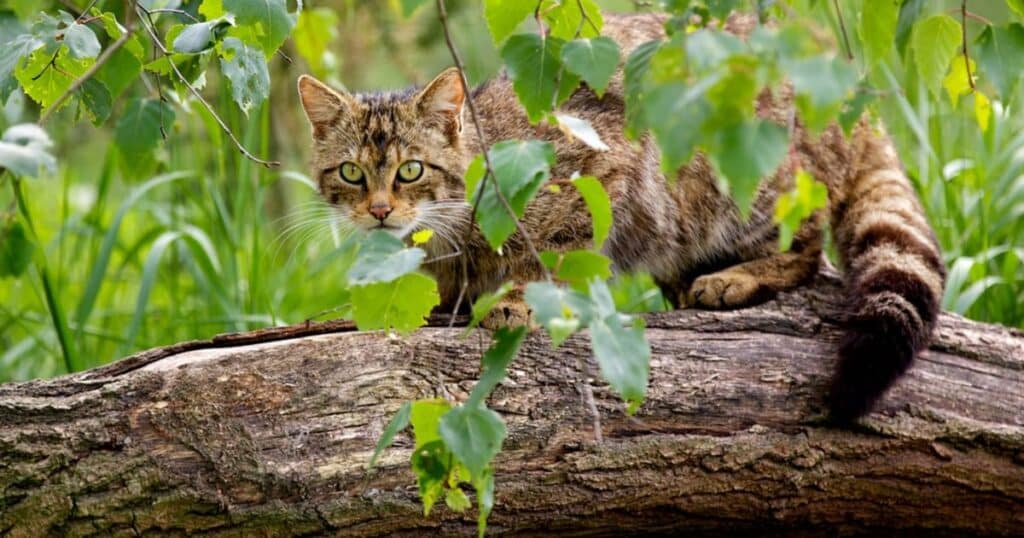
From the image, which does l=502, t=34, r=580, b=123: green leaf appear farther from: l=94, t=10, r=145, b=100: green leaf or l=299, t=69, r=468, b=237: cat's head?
l=299, t=69, r=468, b=237: cat's head

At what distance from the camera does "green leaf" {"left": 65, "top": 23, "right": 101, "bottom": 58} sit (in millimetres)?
1822

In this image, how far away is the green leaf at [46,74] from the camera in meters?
2.05

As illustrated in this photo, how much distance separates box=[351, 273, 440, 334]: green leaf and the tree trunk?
2.25ft

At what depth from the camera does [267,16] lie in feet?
5.91

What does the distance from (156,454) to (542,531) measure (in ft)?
2.77

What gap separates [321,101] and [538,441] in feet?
4.38

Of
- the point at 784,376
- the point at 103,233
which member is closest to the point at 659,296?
the point at 784,376

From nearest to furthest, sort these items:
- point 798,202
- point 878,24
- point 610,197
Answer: point 798,202 → point 878,24 → point 610,197

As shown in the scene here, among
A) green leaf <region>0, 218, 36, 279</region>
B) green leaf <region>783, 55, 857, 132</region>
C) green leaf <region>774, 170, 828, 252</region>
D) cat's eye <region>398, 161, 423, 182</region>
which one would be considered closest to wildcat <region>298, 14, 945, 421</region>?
cat's eye <region>398, 161, 423, 182</region>

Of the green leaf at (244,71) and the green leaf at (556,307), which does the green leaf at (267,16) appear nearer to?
the green leaf at (244,71)

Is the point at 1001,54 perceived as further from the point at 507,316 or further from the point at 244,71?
the point at 507,316

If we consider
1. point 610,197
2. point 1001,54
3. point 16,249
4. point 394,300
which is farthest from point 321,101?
point 1001,54

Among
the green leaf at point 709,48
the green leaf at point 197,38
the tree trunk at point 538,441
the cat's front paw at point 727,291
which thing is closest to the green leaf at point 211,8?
the green leaf at point 197,38

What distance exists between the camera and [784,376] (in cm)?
270
